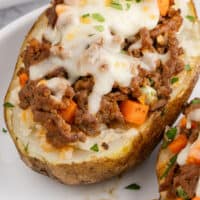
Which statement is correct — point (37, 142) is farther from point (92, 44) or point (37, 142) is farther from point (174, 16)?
point (174, 16)

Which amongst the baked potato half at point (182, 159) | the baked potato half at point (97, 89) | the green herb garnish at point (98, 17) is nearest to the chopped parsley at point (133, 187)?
the baked potato half at point (97, 89)

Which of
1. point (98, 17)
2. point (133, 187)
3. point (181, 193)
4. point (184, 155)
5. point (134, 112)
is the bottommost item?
point (133, 187)

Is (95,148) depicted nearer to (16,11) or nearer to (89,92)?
(89,92)

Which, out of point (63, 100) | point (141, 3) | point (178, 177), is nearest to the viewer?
point (178, 177)

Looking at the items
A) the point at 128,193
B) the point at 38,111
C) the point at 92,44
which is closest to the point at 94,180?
the point at 128,193

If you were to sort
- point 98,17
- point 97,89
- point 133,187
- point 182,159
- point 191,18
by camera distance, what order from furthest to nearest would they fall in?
point 191,18 → point 133,187 → point 98,17 → point 97,89 → point 182,159

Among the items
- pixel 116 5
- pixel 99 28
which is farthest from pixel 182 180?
pixel 116 5

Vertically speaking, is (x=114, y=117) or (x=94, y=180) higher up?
(x=114, y=117)

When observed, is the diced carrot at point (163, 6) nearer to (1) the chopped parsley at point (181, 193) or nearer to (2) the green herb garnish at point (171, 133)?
(2) the green herb garnish at point (171, 133)
